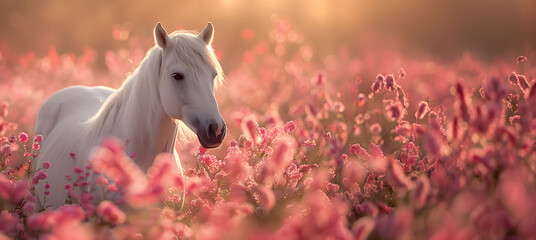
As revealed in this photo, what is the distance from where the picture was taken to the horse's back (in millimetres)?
4633

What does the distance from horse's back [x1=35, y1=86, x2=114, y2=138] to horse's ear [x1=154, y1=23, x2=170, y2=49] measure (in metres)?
1.63

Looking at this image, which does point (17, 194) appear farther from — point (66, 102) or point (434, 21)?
point (434, 21)

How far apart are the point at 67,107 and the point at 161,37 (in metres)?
2.26

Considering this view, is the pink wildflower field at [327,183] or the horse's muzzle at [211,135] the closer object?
the pink wildflower field at [327,183]

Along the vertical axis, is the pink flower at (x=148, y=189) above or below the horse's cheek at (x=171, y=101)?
below

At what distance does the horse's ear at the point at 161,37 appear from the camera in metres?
3.09

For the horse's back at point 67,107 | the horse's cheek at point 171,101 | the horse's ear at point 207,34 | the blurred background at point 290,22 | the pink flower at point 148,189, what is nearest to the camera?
the pink flower at point 148,189

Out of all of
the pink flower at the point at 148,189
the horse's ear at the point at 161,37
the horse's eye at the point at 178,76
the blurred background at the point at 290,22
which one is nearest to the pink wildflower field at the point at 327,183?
the pink flower at the point at 148,189

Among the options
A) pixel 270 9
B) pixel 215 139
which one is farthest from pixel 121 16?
pixel 215 139

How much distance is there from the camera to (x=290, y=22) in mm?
14492

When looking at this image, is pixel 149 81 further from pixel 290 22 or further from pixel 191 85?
pixel 290 22

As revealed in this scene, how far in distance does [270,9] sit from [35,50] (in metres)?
7.86

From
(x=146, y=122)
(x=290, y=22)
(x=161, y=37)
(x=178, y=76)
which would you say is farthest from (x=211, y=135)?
(x=290, y=22)

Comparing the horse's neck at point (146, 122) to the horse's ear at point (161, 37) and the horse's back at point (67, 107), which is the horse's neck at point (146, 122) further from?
the horse's back at point (67, 107)
